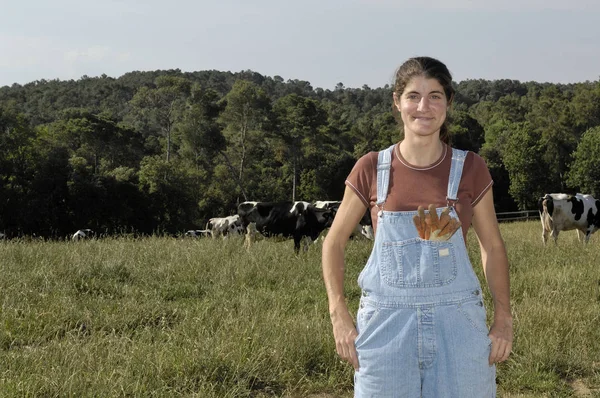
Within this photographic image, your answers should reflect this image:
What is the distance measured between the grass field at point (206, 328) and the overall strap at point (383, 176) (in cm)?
255

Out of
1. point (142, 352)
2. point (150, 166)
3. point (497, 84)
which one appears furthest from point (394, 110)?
point (497, 84)

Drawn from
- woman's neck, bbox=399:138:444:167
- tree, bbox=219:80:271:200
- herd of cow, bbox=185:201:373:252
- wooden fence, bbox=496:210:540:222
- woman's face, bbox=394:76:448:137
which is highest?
tree, bbox=219:80:271:200

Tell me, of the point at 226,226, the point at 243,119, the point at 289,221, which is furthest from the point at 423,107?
the point at 243,119

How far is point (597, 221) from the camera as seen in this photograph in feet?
56.3

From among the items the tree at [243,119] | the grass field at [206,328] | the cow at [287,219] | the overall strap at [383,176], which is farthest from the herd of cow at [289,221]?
the tree at [243,119]

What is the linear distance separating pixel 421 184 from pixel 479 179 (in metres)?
0.23

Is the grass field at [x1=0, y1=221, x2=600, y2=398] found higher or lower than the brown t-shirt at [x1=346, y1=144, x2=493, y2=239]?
lower

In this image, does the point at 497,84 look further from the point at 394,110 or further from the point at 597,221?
the point at 394,110

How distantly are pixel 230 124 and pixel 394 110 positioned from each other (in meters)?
51.3

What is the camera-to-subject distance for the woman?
7.18ft

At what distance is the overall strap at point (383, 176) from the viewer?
7.63 feet

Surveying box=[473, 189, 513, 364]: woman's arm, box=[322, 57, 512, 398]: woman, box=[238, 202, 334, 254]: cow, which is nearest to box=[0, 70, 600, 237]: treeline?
box=[238, 202, 334, 254]: cow

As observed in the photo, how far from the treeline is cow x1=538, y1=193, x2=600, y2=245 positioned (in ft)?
69.8

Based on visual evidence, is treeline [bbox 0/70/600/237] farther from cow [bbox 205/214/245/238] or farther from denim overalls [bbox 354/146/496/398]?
denim overalls [bbox 354/146/496/398]
